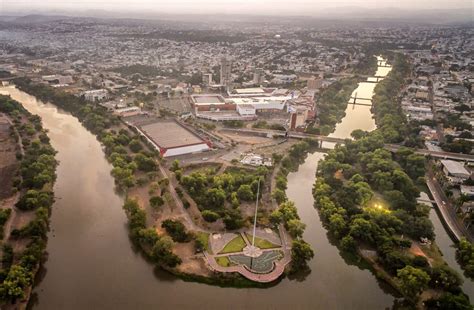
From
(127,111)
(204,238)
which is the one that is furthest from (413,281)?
(127,111)

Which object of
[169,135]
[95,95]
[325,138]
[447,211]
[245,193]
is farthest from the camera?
[95,95]

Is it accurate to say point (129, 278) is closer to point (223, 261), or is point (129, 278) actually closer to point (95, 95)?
point (223, 261)

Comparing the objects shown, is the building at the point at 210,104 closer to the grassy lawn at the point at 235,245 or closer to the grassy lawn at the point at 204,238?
the grassy lawn at the point at 204,238

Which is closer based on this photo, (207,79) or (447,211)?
(447,211)

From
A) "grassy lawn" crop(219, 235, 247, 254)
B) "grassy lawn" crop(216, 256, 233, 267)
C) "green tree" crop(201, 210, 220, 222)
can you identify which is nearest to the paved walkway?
"grassy lawn" crop(216, 256, 233, 267)

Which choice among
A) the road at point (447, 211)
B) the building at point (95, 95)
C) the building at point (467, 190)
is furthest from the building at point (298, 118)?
the building at point (95, 95)

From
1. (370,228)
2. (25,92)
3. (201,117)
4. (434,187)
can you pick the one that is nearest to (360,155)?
(434,187)
